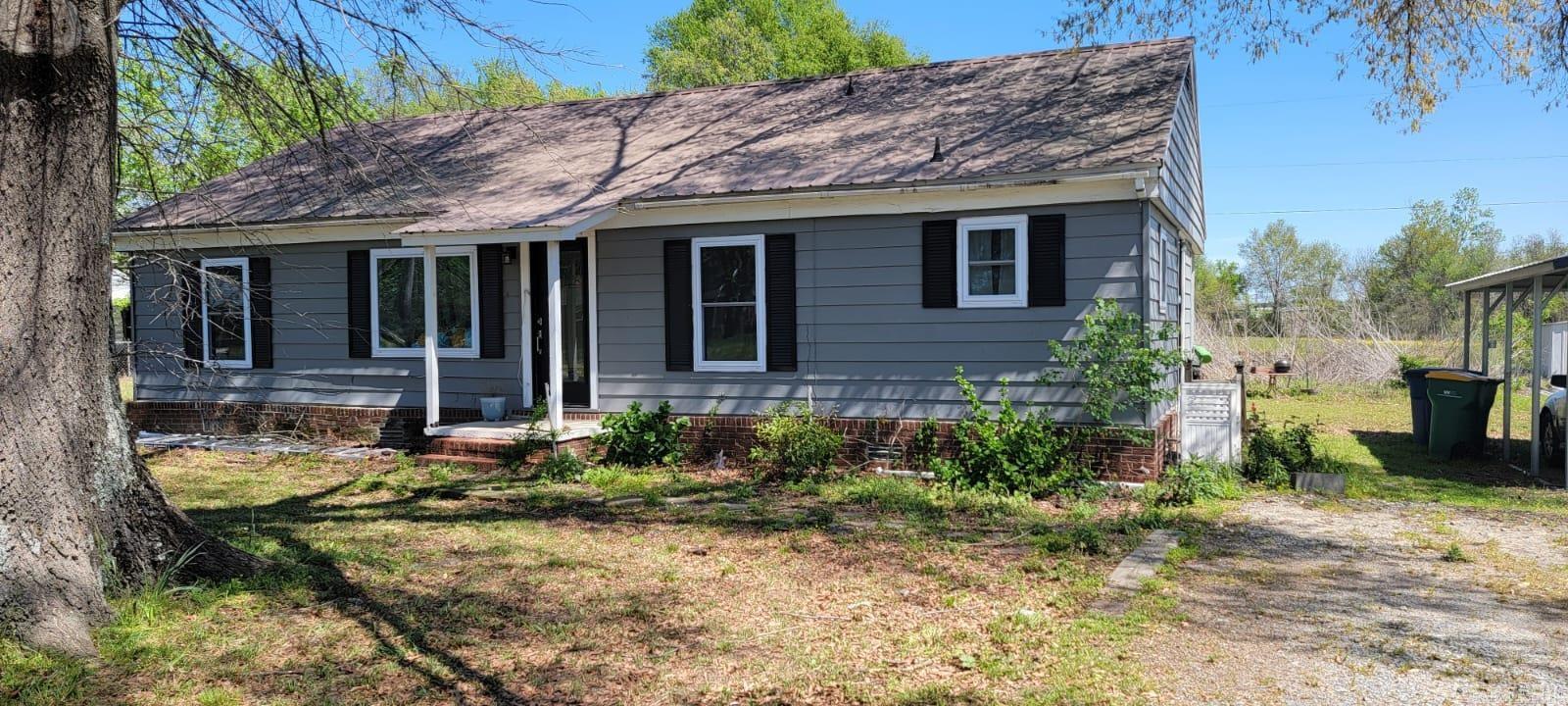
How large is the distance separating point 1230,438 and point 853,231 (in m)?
4.14

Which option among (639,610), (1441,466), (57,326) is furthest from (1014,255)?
(57,326)

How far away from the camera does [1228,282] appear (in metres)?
52.3

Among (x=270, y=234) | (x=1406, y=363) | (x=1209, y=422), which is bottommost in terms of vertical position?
(x=1209, y=422)

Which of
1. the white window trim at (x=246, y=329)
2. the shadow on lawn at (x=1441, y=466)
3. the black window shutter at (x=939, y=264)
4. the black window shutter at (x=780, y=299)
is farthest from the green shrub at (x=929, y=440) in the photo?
the white window trim at (x=246, y=329)

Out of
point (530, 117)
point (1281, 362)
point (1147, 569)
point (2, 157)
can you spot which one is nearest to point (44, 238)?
point (2, 157)

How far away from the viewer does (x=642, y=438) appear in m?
10.3

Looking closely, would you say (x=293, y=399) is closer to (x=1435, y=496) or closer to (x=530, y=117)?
(x=530, y=117)

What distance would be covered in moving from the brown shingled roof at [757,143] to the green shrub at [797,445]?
235cm

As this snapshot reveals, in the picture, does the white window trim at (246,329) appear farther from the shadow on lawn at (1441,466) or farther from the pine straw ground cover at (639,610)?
the shadow on lawn at (1441,466)

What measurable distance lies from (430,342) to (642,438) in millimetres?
2684

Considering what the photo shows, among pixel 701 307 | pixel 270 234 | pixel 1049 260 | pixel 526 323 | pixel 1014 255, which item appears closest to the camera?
pixel 1049 260

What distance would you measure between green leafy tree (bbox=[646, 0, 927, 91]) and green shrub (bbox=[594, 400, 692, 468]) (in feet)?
82.1

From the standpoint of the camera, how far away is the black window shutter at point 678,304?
10.6 meters

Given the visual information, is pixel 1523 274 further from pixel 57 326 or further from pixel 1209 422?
pixel 57 326
